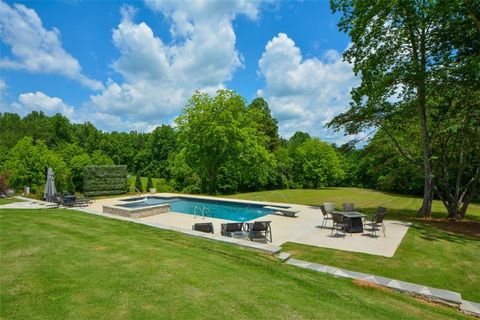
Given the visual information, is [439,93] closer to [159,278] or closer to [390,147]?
[390,147]

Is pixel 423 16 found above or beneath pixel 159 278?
above

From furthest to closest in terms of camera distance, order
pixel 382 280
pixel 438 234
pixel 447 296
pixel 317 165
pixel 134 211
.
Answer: pixel 317 165 → pixel 134 211 → pixel 438 234 → pixel 382 280 → pixel 447 296

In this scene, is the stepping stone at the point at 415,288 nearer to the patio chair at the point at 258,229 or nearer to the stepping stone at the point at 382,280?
the stepping stone at the point at 382,280

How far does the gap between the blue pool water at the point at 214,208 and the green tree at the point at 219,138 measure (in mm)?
5534

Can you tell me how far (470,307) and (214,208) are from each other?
1475cm

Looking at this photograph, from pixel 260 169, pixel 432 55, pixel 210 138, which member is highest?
pixel 432 55

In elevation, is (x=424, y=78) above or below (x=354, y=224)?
above

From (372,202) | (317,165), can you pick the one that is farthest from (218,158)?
(317,165)

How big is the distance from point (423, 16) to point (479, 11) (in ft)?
6.49

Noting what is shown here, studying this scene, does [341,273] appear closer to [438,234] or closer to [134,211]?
[438,234]

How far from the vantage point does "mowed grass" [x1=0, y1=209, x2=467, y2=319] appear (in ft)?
11.8

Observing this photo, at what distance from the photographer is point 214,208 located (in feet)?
61.0

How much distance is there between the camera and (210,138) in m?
25.3

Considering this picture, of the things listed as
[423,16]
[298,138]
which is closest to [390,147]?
[423,16]
